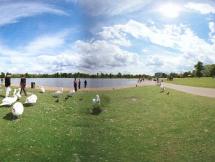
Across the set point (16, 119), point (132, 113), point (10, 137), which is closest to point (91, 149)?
point (10, 137)

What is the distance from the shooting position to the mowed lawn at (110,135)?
11.1m

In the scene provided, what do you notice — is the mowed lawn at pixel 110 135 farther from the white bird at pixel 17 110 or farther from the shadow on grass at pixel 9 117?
the white bird at pixel 17 110

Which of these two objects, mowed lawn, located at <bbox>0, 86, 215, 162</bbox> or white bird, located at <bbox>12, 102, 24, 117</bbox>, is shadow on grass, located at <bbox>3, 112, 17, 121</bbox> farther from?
white bird, located at <bbox>12, 102, 24, 117</bbox>

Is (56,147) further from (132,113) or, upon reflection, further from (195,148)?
(132,113)

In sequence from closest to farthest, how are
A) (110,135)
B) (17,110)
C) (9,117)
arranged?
(110,135) → (17,110) → (9,117)

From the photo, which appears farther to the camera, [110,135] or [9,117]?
[9,117]

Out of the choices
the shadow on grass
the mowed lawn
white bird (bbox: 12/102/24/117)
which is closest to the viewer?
the mowed lawn

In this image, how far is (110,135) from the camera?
13.3 meters

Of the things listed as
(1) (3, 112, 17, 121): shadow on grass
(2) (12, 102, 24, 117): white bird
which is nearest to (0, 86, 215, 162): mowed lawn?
(1) (3, 112, 17, 121): shadow on grass

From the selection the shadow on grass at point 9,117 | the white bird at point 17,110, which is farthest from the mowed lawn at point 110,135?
the white bird at point 17,110

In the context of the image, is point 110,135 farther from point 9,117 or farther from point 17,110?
point 9,117

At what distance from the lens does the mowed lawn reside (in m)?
11.1

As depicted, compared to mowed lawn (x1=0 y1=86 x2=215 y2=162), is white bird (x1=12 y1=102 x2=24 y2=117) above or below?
above

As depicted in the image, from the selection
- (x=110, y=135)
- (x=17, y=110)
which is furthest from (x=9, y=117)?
(x=110, y=135)
